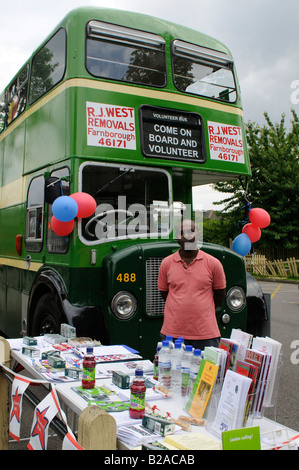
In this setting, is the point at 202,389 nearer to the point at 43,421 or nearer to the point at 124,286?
the point at 43,421

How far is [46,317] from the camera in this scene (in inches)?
212

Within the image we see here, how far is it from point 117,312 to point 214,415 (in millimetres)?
2542

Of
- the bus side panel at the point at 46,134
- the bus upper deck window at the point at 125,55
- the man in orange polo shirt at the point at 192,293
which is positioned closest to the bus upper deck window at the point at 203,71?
the bus upper deck window at the point at 125,55

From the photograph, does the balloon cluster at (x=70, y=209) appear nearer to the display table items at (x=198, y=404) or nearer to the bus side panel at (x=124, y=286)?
the bus side panel at (x=124, y=286)

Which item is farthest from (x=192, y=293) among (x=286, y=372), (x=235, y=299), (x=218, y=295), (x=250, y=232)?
(x=286, y=372)

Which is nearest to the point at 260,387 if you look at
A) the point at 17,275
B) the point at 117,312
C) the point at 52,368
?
the point at 52,368

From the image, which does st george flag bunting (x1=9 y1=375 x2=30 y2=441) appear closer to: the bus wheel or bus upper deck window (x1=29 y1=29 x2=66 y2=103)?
the bus wheel

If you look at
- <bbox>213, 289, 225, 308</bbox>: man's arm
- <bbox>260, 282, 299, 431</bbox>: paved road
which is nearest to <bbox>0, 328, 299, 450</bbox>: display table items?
<bbox>260, 282, 299, 431</bbox>: paved road

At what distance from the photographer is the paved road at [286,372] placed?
4.59 meters

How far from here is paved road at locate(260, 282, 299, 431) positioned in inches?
197

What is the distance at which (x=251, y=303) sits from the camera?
557cm

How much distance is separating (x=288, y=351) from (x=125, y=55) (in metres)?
5.43

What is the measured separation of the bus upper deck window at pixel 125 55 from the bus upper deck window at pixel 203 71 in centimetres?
24

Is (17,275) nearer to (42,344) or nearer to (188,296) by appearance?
(42,344)
